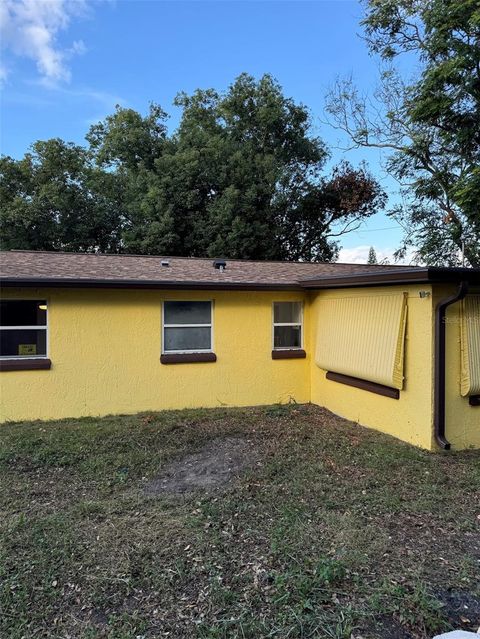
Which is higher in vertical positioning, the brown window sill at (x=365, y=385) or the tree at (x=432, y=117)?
the tree at (x=432, y=117)

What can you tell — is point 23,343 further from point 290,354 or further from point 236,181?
point 236,181

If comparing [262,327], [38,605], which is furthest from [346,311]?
[38,605]

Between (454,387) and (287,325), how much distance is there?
3.65 m

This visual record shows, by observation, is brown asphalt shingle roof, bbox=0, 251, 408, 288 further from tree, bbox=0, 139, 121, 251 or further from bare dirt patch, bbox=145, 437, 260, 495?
tree, bbox=0, 139, 121, 251

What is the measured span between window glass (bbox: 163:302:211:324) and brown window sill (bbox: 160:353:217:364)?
0.62m

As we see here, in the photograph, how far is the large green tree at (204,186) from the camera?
18.9 metres

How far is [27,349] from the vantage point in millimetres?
7383

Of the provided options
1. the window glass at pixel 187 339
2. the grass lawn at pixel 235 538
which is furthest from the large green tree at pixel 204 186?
the grass lawn at pixel 235 538

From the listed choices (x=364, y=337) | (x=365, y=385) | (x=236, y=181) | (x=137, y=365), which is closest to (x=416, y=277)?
(x=364, y=337)

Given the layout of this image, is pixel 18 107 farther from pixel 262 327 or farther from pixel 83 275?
pixel 262 327

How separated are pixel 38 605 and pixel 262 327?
6218 millimetres

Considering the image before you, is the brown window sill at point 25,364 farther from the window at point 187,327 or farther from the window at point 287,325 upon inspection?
the window at point 287,325

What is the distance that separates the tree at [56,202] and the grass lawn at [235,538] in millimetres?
16043

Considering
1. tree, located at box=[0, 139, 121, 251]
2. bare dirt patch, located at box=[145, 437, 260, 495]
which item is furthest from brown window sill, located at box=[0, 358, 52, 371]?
tree, located at box=[0, 139, 121, 251]
